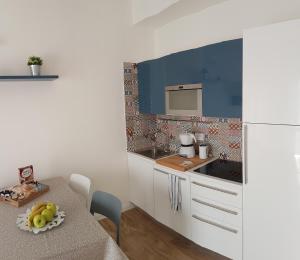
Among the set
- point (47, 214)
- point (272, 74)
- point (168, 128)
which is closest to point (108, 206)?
point (47, 214)

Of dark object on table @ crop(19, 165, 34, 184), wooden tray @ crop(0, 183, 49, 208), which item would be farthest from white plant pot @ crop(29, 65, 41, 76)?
wooden tray @ crop(0, 183, 49, 208)

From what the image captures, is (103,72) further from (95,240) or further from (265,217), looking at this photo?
(265,217)

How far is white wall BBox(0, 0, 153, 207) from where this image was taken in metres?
2.38

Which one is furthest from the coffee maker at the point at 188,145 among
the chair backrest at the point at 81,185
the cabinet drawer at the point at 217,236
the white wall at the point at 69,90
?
the chair backrest at the point at 81,185

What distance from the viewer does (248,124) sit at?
1.84 m

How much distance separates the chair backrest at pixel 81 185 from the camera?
222 centimetres

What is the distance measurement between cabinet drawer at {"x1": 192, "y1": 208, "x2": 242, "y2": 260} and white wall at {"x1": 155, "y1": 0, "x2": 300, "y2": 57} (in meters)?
1.77

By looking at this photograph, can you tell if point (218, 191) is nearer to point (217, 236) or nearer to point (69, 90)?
point (217, 236)

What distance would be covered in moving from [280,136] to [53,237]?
5.21 ft

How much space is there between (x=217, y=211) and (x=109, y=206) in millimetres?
958

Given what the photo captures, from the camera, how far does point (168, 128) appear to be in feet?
10.9

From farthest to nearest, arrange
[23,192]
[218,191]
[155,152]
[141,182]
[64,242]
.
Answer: [155,152]
[141,182]
[218,191]
[23,192]
[64,242]

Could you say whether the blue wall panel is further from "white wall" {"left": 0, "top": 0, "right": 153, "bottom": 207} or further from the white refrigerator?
"white wall" {"left": 0, "top": 0, "right": 153, "bottom": 207}

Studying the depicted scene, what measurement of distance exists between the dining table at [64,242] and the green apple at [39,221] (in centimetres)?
5
